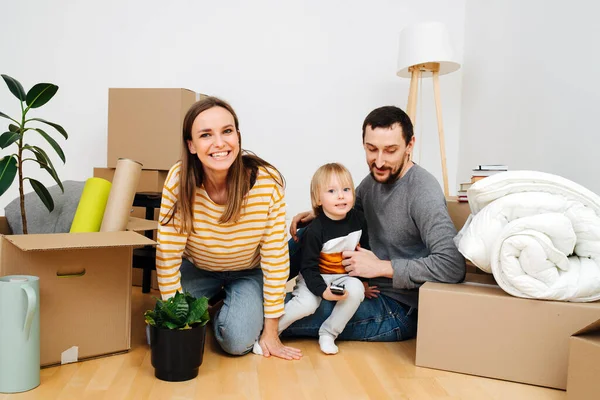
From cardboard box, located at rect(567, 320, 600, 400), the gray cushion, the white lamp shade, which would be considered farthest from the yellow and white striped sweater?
the white lamp shade

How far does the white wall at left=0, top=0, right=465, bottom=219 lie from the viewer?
3.03m

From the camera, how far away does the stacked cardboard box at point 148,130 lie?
244 centimetres

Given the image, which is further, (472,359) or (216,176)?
(216,176)

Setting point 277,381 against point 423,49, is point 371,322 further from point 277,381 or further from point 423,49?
point 423,49

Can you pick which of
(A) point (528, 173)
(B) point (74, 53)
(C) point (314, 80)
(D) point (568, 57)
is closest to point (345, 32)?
(C) point (314, 80)

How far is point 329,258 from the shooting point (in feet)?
5.81

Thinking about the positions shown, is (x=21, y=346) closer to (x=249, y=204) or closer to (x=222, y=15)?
(x=249, y=204)

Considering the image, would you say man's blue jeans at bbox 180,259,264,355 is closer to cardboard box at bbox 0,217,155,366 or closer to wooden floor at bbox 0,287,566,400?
wooden floor at bbox 0,287,566,400

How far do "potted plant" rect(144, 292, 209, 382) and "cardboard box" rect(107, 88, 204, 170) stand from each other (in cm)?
116

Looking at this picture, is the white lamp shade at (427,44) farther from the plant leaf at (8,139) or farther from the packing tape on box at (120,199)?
the plant leaf at (8,139)

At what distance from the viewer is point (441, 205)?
1.68m

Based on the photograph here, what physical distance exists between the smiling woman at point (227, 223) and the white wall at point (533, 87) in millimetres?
1130

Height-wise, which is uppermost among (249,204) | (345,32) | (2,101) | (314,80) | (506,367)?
(345,32)

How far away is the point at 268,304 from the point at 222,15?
1995 millimetres
